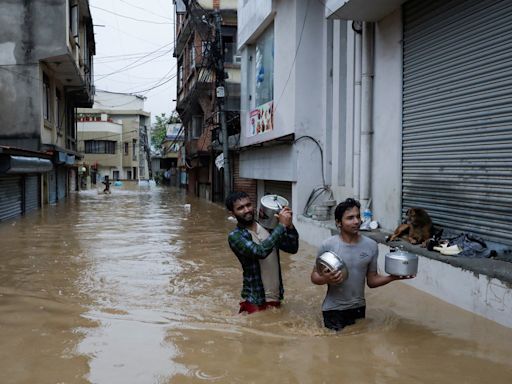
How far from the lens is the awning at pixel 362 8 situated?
8.15 meters

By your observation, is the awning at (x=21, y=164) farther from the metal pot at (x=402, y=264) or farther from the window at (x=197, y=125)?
the metal pot at (x=402, y=264)

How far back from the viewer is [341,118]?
36.4ft

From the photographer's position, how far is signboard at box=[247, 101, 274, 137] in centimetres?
1418

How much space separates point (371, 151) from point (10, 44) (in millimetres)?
15640

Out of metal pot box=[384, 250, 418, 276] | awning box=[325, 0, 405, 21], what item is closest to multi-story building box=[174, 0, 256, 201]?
awning box=[325, 0, 405, 21]

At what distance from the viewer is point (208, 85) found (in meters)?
24.6

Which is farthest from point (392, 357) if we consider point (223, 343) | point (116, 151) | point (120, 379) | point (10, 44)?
point (116, 151)

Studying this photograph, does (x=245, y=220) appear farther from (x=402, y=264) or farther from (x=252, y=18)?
(x=252, y=18)

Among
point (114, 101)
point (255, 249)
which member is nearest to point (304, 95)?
point (255, 249)

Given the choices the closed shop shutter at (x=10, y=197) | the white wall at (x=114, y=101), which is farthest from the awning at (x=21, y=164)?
the white wall at (x=114, y=101)

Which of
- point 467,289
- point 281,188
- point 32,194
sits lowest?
point 467,289

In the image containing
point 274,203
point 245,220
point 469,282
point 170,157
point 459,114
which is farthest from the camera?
point 170,157

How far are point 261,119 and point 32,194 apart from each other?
10664 mm

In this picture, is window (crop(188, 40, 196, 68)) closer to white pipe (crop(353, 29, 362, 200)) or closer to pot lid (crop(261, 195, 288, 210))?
white pipe (crop(353, 29, 362, 200))
